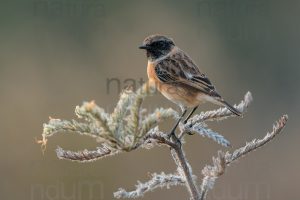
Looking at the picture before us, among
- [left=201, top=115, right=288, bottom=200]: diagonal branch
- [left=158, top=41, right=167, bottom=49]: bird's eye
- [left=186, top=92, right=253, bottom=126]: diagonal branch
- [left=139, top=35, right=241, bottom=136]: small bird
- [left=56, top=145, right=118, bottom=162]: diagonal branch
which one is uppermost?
[left=158, top=41, right=167, bottom=49]: bird's eye

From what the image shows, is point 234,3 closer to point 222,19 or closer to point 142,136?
point 222,19

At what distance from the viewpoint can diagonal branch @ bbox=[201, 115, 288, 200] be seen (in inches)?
103

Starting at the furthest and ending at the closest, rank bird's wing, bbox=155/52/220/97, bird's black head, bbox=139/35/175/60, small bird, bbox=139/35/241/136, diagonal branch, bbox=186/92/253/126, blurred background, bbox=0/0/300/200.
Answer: blurred background, bbox=0/0/300/200
bird's black head, bbox=139/35/175/60
bird's wing, bbox=155/52/220/97
small bird, bbox=139/35/241/136
diagonal branch, bbox=186/92/253/126

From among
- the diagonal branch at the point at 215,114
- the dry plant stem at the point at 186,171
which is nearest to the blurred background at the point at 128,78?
the diagonal branch at the point at 215,114

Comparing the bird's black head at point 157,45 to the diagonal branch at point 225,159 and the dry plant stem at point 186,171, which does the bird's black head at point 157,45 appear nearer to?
the dry plant stem at point 186,171

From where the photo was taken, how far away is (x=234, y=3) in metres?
22.8

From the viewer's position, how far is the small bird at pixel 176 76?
5285mm

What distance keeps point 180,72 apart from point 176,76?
51mm

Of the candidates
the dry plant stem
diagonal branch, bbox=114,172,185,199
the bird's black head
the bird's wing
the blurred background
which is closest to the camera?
the dry plant stem

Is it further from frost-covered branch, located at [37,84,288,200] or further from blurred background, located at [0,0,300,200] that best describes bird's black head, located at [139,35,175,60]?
frost-covered branch, located at [37,84,288,200]

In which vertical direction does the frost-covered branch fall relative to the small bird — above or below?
below

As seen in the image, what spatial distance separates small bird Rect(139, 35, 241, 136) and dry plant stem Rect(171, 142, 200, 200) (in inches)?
86.4

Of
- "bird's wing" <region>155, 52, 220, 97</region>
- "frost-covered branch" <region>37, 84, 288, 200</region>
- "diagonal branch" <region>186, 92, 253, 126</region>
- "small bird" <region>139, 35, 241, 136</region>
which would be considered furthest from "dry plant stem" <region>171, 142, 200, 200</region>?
"bird's wing" <region>155, 52, 220, 97</region>

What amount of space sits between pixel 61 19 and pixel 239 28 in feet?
18.7
